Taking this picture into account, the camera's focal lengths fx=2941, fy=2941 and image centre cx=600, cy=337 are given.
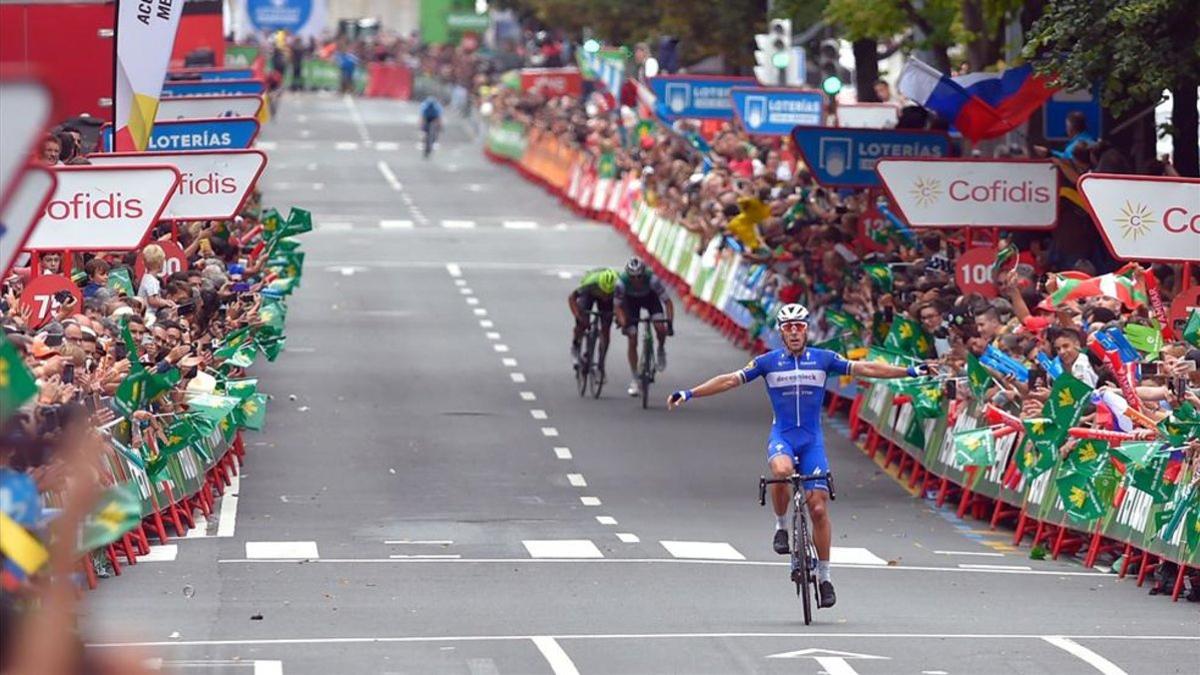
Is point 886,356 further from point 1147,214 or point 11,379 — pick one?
point 11,379

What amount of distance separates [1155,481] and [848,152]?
11.2 meters

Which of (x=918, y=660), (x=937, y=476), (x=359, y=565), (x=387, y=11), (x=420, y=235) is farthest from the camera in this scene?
(x=387, y=11)

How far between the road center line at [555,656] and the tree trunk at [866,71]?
1093 inches

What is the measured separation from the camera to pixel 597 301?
100 feet

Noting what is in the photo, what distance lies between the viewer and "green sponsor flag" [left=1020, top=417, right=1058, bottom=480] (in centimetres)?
2069

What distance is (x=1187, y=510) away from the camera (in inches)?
713

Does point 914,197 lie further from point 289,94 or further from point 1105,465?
point 289,94

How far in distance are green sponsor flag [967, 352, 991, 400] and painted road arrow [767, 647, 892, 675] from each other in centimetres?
725

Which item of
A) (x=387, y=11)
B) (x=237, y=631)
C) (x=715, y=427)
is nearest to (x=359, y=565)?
(x=237, y=631)

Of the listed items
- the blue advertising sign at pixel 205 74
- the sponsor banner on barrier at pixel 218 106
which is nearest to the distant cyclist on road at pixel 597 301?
the sponsor banner on barrier at pixel 218 106

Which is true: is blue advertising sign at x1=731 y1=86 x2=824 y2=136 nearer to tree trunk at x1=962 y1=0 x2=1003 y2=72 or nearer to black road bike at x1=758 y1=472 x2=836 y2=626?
tree trunk at x1=962 y1=0 x2=1003 y2=72

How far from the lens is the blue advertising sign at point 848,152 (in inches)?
1153

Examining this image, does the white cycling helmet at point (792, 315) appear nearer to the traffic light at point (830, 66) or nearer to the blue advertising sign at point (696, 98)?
the traffic light at point (830, 66)

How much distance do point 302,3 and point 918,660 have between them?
3469 inches
